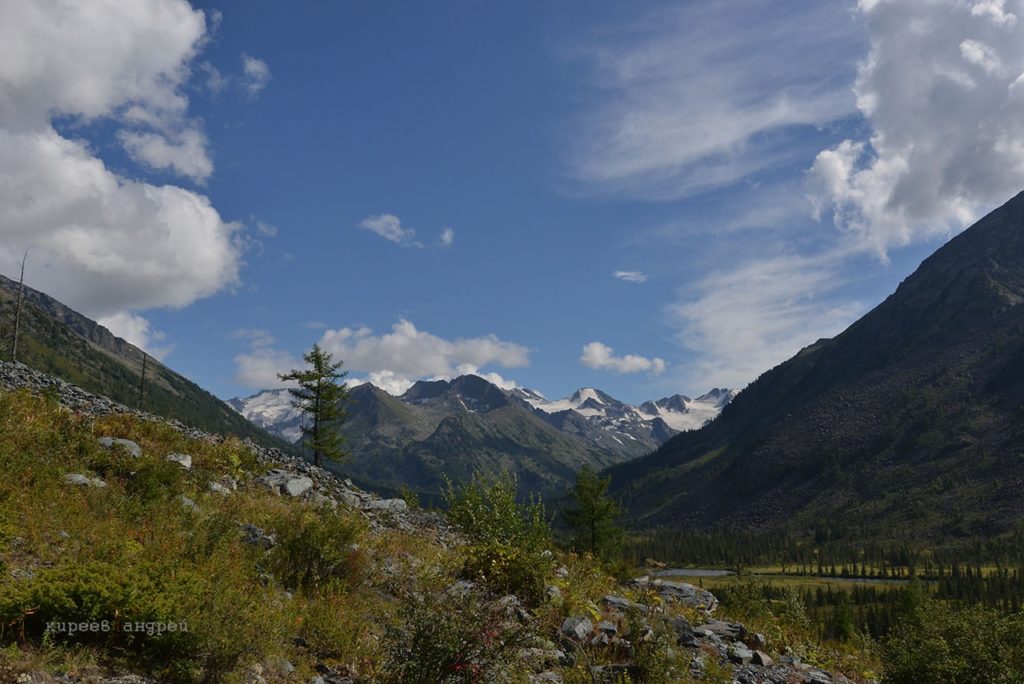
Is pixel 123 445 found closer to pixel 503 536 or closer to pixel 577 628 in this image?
pixel 503 536

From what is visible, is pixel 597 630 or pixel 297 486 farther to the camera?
pixel 297 486

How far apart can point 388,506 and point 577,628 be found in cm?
1449

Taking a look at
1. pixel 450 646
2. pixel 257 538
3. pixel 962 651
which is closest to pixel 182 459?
pixel 257 538

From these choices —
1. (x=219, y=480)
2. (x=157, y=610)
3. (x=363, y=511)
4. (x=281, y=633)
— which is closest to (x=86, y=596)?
(x=157, y=610)

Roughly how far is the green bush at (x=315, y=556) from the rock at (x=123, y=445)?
19.6ft

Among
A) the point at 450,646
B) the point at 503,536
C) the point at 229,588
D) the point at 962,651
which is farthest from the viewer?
the point at 503,536

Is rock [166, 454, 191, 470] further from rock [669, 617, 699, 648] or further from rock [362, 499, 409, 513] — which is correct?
rock [669, 617, 699, 648]

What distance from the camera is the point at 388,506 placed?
25312 millimetres

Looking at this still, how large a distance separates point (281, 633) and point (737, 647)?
10152 mm

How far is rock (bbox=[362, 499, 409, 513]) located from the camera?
24408 mm

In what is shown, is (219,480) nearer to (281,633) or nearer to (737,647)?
(281,633)

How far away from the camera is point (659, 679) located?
9.68 meters

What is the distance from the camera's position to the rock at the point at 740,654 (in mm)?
13164

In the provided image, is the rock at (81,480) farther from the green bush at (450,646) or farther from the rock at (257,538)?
the green bush at (450,646)
